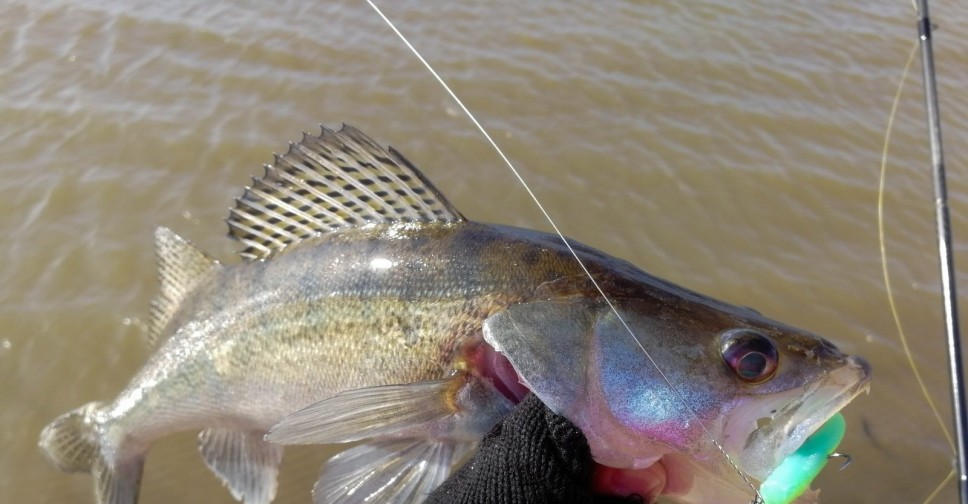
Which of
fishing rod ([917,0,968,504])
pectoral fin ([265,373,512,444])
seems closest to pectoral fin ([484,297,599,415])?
pectoral fin ([265,373,512,444])

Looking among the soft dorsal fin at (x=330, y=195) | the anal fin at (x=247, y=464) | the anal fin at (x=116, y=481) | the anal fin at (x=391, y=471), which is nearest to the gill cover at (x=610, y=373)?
the anal fin at (x=391, y=471)

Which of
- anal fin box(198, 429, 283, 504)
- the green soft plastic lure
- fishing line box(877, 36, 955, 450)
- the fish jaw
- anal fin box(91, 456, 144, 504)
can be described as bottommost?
anal fin box(91, 456, 144, 504)

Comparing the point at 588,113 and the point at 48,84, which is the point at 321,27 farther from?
the point at 588,113

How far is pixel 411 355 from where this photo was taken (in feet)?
7.30

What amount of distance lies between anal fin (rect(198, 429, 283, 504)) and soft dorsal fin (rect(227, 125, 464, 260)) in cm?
76

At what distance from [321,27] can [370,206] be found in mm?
4421

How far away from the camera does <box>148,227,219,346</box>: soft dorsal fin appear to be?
2.81 metres

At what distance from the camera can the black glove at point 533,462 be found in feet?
6.48

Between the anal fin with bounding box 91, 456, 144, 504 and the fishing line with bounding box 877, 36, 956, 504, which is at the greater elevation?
the fishing line with bounding box 877, 36, 956, 504

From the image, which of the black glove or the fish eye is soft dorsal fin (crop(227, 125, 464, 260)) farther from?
the fish eye

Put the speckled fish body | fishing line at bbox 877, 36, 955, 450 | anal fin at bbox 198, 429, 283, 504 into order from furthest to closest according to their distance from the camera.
A: fishing line at bbox 877, 36, 955, 450 < anal fin at bbox 198, 429, 283, 504 < the speckled fish body

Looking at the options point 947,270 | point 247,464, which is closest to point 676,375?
point 947,270

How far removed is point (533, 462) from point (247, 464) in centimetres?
136

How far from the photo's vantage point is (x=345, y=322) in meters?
2.34
